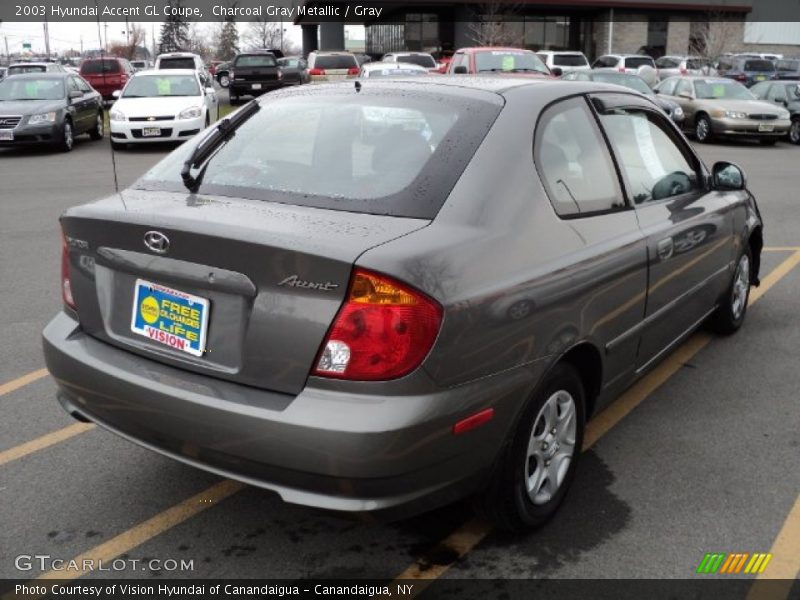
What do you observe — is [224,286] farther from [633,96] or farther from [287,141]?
[633,96]

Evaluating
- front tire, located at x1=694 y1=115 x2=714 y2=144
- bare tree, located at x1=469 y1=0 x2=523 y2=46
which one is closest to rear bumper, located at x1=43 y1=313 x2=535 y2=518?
front tire, located at x1=694 y1=115 x2=714 y2=144

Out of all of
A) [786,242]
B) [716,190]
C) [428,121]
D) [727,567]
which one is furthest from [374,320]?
[786,242]

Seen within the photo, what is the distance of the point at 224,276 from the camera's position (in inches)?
105

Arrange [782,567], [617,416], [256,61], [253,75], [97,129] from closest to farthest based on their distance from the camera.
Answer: [782,567]
[617,416]
[97,129]
[253,75]
[256,61]

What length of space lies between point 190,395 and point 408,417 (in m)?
0.74

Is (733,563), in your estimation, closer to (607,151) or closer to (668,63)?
(607,151)

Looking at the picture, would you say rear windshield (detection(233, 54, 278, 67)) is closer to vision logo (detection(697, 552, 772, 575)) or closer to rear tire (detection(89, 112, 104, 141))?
rear tire (detection(89, 112, 104, 141))

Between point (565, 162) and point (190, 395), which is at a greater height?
point (565, 162)

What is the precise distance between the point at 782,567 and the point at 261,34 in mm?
88973

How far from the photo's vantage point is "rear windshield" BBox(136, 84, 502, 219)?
2.97m

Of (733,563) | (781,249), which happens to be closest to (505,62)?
(781,249)

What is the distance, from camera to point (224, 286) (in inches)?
105

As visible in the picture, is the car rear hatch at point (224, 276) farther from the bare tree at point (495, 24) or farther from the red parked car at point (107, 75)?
the bare tree at point (495, 24)

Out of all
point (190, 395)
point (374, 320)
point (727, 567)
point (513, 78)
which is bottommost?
point (727, 567)
